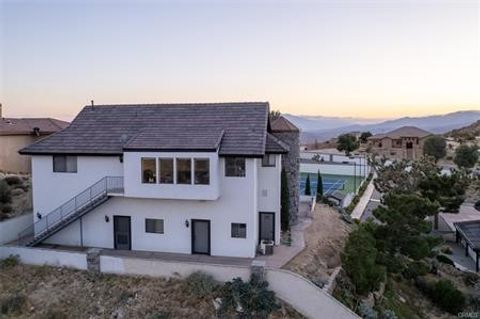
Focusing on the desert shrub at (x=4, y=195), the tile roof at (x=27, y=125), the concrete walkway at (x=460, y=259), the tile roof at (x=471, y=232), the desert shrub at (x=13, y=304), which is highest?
the tile roof at (x=27, y=125)

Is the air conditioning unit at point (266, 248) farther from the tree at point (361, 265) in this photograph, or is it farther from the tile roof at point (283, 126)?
the tile roof at point (283, 126)

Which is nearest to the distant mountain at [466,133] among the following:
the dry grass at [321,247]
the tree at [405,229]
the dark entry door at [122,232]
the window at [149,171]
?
the dry grass at [321,247]

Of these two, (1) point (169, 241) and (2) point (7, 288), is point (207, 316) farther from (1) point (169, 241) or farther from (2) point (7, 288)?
(2) point (7, 288)

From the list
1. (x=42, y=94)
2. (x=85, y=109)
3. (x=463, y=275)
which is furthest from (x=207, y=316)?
(x=42, y=94)

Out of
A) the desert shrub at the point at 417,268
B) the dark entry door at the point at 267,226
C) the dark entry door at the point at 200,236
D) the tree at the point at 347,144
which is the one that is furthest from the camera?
the tree at the point at 347,144

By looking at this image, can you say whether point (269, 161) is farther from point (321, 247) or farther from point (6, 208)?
point (6, 208)
